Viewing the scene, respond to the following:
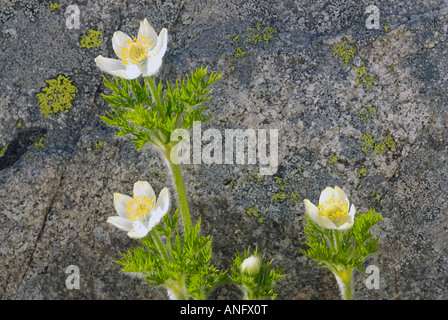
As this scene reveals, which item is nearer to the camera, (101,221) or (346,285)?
(346,285)

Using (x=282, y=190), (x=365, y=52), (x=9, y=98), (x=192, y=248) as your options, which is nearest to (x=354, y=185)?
(x=282, y=190)

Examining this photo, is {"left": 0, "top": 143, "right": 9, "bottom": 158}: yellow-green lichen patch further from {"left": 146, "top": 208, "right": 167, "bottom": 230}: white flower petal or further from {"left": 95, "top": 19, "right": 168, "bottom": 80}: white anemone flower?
{"left": 146, "top": 208, "right": 167, "bottom": 230}: white flower petal

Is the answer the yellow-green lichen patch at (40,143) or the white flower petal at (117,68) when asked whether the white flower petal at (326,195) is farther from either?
the yellow-green lichen patch at (40,143)

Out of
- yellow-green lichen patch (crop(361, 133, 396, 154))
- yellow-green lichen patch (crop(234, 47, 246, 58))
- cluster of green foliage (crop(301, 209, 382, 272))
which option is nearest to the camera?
cluster of green foliage (crop(301, 209, 382, 272))

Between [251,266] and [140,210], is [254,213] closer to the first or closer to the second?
[251,266]

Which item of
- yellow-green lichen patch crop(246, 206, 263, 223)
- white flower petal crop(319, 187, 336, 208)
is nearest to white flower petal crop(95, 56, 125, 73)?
yellow-green lichen patch crop(246, 206, 263, 223)

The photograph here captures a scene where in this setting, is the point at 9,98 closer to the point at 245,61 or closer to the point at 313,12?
the point at 245,61
